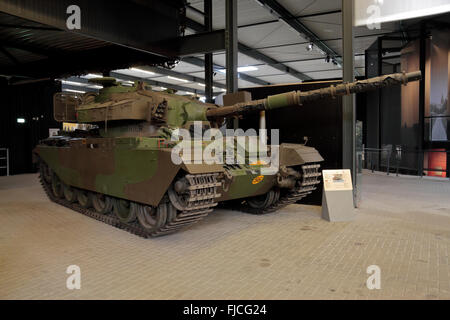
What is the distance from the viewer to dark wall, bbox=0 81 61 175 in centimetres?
1536

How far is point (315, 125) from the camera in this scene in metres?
9.16

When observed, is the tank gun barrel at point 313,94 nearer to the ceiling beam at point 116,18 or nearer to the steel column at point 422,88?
the ceiling beam at point 116,18

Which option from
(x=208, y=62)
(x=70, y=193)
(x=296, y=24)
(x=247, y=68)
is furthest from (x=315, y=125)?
(x=247, y=68)

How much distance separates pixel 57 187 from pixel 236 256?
6.28 metres

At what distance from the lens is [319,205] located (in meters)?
9.16

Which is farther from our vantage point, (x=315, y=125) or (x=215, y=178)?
(x=315, y=125)

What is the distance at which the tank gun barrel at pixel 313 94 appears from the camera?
223 inches

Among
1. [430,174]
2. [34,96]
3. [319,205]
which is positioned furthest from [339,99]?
[34,96]

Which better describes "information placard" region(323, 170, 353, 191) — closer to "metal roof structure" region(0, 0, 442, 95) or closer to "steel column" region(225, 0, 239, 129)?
"steel column" region(225, 0, 239, 129)

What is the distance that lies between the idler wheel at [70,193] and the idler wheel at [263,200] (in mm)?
4175

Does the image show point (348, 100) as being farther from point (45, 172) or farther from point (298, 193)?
point (45, 172)

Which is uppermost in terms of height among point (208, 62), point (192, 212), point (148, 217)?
point (208, 62)

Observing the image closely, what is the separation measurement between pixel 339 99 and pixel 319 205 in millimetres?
2682

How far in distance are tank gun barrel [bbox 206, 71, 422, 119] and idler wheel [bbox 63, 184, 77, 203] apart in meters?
3.79
